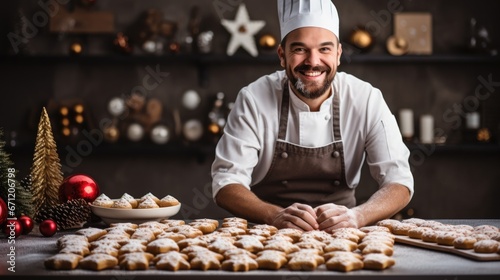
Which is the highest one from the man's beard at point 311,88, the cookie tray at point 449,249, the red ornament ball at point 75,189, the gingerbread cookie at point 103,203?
the man's beard at point 311,88

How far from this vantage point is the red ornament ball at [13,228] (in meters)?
1.84

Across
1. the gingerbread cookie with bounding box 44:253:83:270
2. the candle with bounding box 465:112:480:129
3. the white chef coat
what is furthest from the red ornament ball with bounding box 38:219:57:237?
the candle with bounding box 465:112:480:129

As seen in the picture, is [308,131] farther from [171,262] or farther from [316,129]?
[171,262]

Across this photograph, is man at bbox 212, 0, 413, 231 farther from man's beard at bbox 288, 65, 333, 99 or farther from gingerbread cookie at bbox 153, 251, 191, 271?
gingerbread cookie at bbox 153, 251, 191, 271

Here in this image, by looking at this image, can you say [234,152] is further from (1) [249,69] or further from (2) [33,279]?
(1) [249,69]

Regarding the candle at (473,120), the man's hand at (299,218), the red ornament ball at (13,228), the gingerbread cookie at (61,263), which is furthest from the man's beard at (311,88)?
the candle at (473,120)

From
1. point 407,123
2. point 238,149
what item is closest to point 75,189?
point 238,149

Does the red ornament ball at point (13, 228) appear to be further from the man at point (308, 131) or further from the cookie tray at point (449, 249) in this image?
the cookie tray at point (449, 249)

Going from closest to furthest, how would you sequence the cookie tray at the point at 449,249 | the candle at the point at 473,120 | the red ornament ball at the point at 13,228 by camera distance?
1. the cookie tray at the point at 449,249
2. the red ornament ball at the point at 13,228
3. the candle at the point at 473,120

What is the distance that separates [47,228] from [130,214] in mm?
241

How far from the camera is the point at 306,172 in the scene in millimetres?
2572

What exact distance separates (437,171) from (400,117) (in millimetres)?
458

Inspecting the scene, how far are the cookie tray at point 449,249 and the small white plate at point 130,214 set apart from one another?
699 mm

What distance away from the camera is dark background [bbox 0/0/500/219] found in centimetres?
435
